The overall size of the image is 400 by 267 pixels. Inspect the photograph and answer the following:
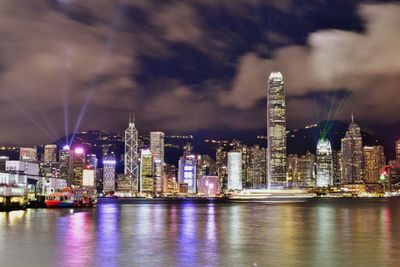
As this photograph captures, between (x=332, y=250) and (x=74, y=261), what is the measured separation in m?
18.1

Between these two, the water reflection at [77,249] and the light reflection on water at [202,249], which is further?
the water reflection at [77,249]

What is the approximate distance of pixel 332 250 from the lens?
3700 centimetres

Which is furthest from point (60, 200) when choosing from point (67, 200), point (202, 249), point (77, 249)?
point (202, 249)

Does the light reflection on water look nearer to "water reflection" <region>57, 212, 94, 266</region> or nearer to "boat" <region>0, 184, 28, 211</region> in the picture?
"water reflection" <region>57, 212, 94, 266</region>

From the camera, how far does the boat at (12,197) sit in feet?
393

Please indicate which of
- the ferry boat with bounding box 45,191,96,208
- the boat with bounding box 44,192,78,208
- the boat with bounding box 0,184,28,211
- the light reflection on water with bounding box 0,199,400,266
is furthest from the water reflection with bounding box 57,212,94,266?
the ferry boat with bounding box 45,191,96,208

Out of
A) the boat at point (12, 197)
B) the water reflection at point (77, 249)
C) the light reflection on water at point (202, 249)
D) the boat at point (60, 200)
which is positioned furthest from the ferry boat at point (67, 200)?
the water reflection at point (77, 249)

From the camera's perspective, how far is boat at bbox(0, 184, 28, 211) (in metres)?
120

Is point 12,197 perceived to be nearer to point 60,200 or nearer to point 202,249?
point 60,200

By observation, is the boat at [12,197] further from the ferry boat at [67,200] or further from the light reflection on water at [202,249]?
the light reflection on water at [202,249]

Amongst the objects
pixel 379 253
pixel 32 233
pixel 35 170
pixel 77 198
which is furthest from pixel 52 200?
pixel 379 253

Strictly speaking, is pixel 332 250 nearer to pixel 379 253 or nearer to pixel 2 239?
pixel 379 253

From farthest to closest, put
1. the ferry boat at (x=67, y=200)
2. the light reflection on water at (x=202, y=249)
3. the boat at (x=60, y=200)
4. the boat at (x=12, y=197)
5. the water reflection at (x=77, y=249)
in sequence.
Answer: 1. the ferry boat at (x=67, y=200)
2. the boat at (x=60, y=200)
3. the boat at (x=12, y=197)
4. the water reflection at (x=77, y=249)
5. the light reflection on water at (x=202, y=249)

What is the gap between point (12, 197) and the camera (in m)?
126
